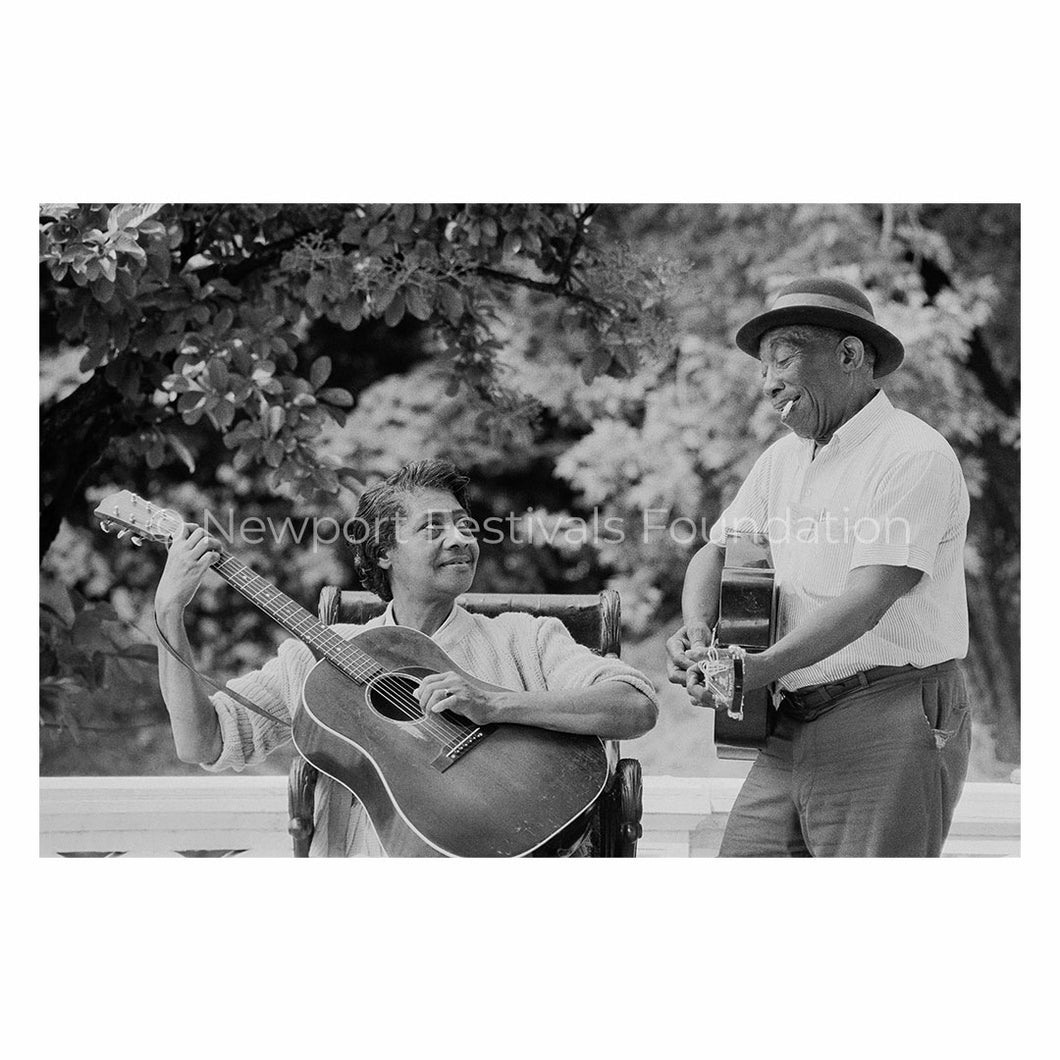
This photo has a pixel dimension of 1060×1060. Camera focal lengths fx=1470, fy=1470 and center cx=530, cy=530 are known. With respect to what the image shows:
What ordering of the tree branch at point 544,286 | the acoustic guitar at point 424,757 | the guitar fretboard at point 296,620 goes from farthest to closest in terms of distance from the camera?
1. the tree branch at point 544,286
2. the guitar fretboard at point 296,620
3. the acoustic guitar at point 424,757

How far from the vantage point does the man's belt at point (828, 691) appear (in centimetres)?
438

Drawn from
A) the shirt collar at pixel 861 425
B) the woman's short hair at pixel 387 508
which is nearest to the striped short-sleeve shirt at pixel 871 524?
the shirt collar at pixel 861 425

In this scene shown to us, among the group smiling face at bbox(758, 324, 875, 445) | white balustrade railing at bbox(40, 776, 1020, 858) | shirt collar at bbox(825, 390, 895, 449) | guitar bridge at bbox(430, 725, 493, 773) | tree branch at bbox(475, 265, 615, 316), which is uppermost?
tree branch at bbox(475, 265, 615, 316)

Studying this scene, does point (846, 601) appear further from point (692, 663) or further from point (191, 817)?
point (191, 817)

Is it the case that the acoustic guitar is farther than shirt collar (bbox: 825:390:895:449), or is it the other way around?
shirt collar (bbox: 825:390:895:449)

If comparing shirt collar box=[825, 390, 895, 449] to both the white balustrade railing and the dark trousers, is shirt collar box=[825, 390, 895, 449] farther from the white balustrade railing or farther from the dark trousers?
the white balustrade railing

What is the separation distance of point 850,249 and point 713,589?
113 cm

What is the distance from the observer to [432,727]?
Result: 4367 millimetres

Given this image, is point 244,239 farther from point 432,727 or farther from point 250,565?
point 432,727

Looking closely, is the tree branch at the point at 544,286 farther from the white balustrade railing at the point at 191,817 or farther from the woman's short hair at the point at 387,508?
the white balustrade railing at the point at 191,817

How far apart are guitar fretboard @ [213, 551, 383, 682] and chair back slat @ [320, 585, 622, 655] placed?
0.23 feet

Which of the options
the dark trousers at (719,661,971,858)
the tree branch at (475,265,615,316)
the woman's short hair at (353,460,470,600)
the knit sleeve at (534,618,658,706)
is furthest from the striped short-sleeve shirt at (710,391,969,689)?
the woman's short hair at (353,460,470,600)

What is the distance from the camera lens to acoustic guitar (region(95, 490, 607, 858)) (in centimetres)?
433

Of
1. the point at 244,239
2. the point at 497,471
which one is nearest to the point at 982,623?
the point at 497,471
